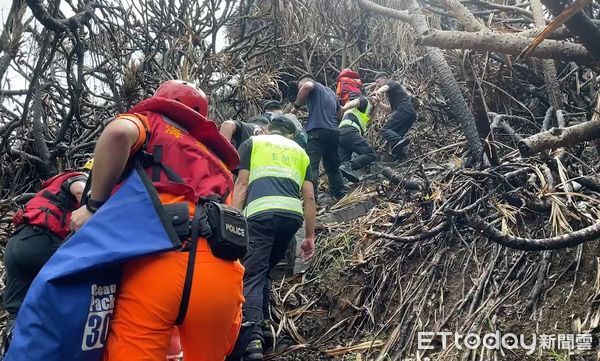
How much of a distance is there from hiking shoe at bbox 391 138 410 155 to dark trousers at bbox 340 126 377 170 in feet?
0.94

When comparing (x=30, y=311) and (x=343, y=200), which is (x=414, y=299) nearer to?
(x=30, y=311)

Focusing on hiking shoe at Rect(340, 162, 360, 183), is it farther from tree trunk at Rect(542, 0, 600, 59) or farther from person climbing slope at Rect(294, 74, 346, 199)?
tree trunk at Rect(542, 0, 600, 59)

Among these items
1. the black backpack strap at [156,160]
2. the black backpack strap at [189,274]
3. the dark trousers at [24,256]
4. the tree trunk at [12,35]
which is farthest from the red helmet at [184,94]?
the tree trunk at [12,35]

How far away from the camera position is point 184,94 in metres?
2.62

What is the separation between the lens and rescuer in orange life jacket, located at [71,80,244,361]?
2.09 metres

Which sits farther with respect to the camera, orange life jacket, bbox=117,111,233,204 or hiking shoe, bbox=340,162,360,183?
hiking shoe, bbox=340,162,360,183

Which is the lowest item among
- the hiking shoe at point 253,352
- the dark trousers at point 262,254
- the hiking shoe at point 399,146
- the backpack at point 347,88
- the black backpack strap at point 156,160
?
the hiking shoe at point 253,352

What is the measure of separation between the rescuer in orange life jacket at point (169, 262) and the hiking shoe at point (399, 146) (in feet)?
16.6

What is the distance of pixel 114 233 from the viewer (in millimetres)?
2100

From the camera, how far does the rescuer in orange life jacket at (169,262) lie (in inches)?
82.1

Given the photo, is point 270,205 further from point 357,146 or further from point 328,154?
point 357,146

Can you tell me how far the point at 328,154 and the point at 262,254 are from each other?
3036 millimetres

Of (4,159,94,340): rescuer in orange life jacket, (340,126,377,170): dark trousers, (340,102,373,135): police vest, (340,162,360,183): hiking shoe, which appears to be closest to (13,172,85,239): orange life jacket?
(4,159,94,340): rescuer in orange life jacket

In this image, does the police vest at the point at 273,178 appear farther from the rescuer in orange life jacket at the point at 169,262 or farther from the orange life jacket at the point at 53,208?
the rescuer in orange life jacket at the point at 169,262
